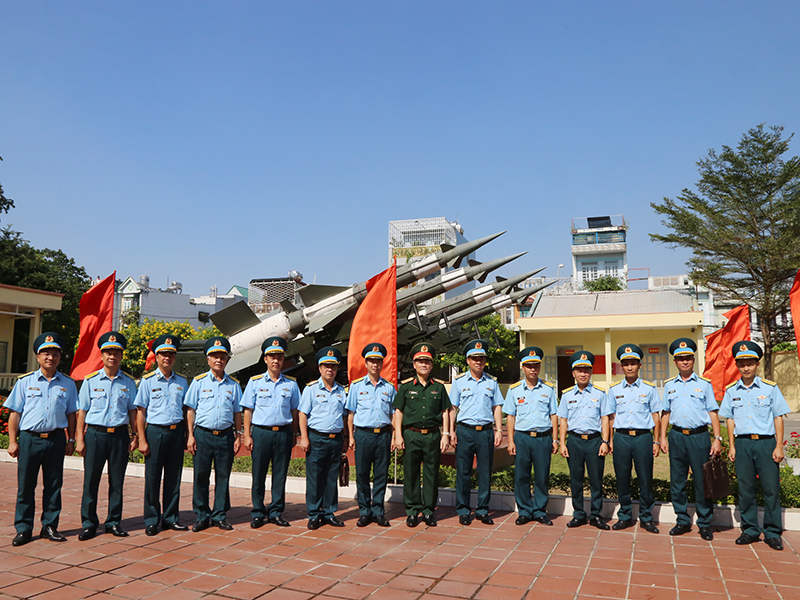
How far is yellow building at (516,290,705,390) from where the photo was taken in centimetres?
2155

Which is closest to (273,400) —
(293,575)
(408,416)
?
(408,416)

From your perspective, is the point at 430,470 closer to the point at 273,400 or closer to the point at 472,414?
the point at 472,414

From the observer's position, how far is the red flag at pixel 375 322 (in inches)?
275

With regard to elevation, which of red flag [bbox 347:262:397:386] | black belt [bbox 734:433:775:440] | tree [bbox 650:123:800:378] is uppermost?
tree [bbox 650:123:800:378]

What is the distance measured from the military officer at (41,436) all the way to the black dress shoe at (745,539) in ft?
18.3

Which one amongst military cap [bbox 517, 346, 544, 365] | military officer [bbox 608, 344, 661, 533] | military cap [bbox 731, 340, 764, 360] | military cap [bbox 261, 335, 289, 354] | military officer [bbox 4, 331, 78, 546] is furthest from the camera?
military cap [bbox 517, 346, 544, 365]

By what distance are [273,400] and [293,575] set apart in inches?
72.8

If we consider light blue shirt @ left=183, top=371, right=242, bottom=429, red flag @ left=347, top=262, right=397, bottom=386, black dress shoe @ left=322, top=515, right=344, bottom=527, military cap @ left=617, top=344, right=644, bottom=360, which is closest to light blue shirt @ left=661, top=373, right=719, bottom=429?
military cap @ left=617, top=344, right=644, bottom=360

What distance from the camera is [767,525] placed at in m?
5.02

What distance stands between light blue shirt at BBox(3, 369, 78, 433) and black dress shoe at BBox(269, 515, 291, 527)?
2.00 meters

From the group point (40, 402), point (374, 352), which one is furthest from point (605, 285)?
point (40, 402)

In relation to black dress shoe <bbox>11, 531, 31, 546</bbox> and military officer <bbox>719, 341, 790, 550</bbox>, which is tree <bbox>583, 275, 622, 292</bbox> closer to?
military officer <bbox>719, 341, 790, 550</bbox>

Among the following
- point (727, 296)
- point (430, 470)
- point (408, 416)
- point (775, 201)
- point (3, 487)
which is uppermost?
point (775, 201)

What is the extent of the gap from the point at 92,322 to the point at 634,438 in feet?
26.2
